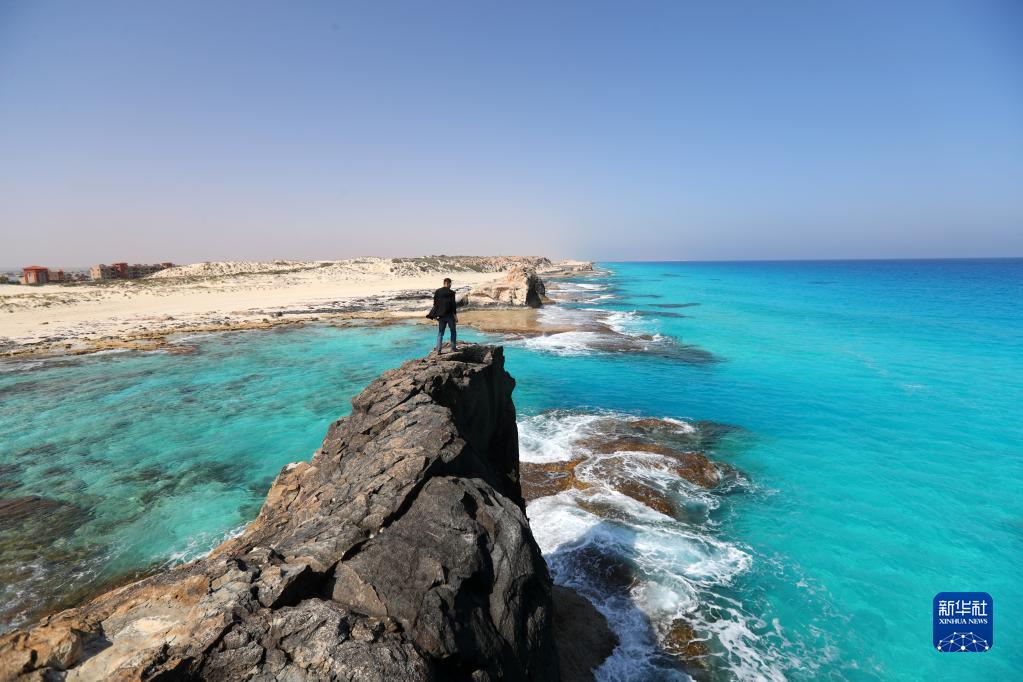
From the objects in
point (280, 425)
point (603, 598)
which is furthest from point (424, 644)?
point (280, 425)

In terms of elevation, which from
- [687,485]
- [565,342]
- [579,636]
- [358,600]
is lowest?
[579,636]

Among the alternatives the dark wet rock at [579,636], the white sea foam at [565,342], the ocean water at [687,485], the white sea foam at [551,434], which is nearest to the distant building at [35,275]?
the ocean water at [687,485]

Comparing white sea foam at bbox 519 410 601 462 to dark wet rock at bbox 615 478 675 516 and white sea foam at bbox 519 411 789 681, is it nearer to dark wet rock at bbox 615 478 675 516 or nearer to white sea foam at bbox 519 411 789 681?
white sea foam at bbox 519 411 789 681

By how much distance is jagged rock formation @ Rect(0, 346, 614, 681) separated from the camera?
159 inches

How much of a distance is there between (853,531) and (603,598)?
8.44m

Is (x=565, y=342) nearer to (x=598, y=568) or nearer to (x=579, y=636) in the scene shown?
(x=598, y=568)

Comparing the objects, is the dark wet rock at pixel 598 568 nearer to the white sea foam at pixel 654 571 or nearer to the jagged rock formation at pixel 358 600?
the white sea foam at pixel 654 571

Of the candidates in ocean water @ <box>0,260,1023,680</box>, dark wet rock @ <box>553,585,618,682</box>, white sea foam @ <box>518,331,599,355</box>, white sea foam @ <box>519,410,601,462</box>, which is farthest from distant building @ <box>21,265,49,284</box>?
dark wet rock @ <box>553,585,618,682</box>

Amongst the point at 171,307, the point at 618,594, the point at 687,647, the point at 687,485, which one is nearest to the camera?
the point at 687,647

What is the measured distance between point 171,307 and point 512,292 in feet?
127

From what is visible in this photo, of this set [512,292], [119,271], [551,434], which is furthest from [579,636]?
[119,271]

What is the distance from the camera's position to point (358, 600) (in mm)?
4773

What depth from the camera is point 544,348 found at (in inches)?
1351

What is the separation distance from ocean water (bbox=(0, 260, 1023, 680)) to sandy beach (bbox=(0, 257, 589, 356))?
28.7 feet
